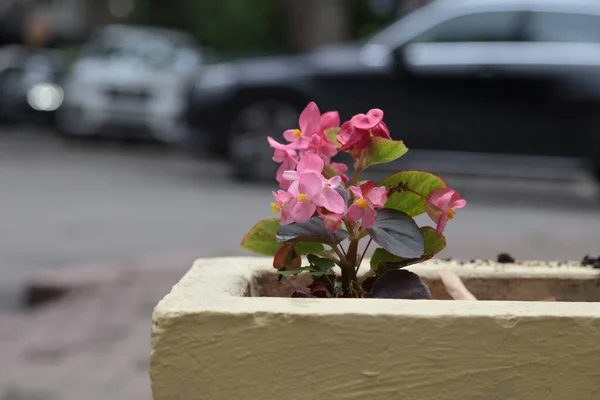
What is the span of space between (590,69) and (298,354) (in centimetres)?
809

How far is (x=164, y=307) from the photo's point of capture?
1.60 m

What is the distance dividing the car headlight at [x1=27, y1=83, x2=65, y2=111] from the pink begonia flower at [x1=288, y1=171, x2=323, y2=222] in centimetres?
1508

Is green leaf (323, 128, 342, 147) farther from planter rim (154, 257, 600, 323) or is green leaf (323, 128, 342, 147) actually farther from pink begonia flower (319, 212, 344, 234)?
planter rim (154, 257, 600, 323)

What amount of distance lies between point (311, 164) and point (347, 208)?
11cm

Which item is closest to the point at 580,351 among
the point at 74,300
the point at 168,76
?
the point at 74,300

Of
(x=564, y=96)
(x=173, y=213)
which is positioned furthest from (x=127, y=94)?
(x=564, y=96)

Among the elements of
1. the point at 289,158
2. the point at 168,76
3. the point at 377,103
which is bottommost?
the point at 289,158

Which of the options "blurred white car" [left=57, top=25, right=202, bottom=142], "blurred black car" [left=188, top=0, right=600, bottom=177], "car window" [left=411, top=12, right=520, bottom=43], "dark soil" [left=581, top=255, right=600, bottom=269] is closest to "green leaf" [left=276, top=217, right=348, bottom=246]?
"dark soil" [left=581, top=255, right=600, bottom=269]

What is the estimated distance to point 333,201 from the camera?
174 centimetres

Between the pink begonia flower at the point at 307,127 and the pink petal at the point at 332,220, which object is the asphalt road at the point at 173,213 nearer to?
the pink begonia flower at the point at 307,127

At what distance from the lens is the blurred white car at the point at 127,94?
46.5 ft

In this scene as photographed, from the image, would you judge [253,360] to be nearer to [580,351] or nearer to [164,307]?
[164,307]

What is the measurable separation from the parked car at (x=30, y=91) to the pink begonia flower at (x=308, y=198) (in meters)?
15.2

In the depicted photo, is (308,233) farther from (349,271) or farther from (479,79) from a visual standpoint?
(479,79)
